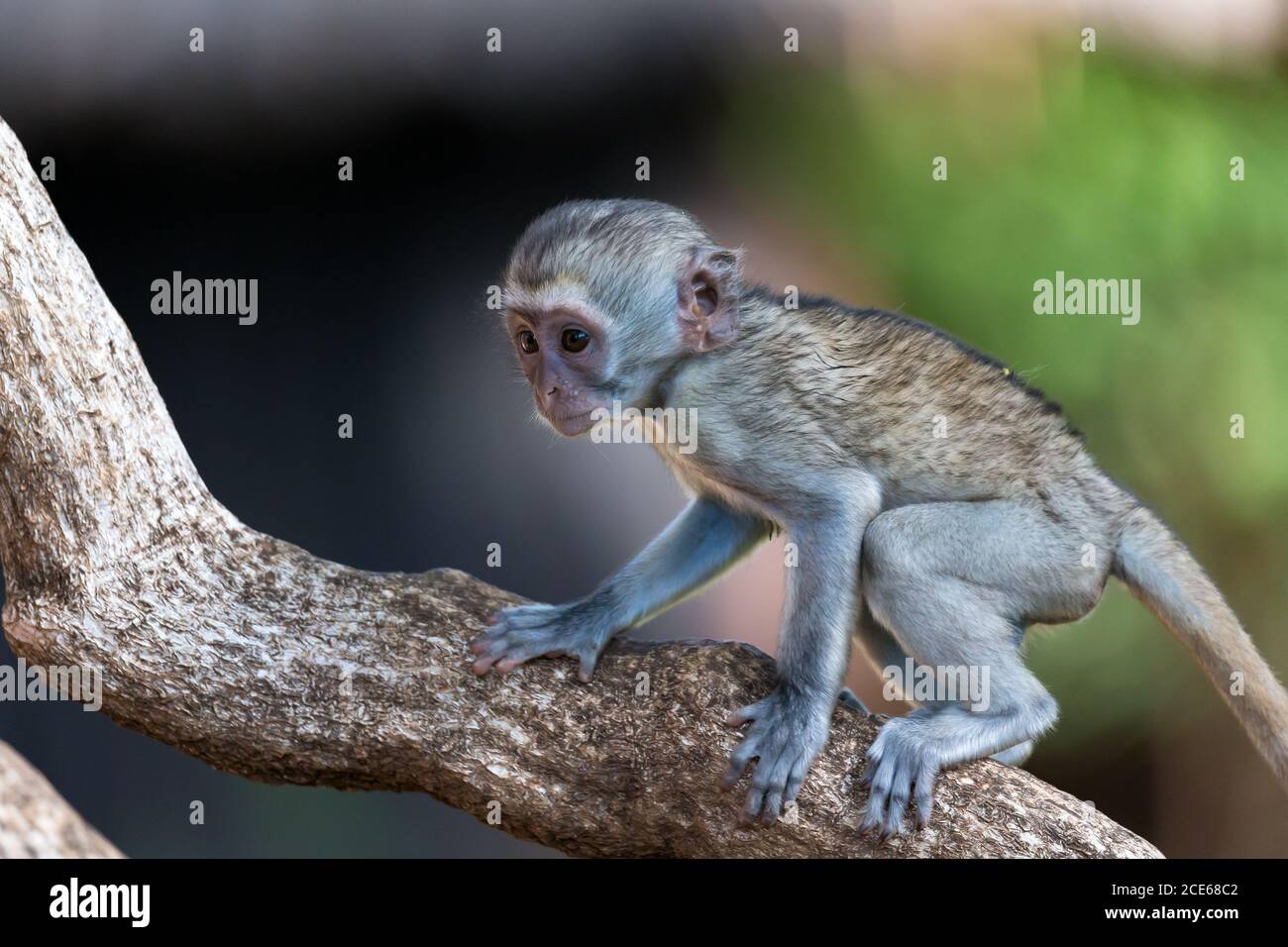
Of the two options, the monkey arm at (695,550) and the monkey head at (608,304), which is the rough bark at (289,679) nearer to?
the monkey arm at (695,550)

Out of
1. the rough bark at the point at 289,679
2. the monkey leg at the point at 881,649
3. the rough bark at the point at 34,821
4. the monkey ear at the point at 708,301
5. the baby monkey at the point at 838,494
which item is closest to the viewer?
the rough bark at the point at 34,821

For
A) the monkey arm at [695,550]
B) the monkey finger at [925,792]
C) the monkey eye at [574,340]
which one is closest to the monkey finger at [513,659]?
the monkey arm at [695,550]

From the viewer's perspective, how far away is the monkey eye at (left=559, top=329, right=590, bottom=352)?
4.27 metres

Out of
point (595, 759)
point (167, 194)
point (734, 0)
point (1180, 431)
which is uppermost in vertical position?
point (734, 0)

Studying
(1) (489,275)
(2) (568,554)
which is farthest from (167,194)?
(2) (568,554)

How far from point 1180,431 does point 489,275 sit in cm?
447

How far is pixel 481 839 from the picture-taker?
7867mm

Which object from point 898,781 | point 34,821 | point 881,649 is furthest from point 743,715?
point 34,821

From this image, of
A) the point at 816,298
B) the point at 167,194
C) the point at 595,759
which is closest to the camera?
the point at 595,759

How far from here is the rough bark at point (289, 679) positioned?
3.91 meters

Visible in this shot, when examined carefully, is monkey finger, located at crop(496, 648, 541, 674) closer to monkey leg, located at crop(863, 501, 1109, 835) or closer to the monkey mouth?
the monkey mouth

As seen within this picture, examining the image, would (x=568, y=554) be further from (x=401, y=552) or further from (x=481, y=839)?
(x=481, y=839)

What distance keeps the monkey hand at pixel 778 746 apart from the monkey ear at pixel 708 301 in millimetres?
1325

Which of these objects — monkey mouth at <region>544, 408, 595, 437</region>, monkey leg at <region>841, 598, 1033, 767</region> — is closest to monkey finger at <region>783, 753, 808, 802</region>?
monkey leg at <region>841, 598, 1033, 767</region>
